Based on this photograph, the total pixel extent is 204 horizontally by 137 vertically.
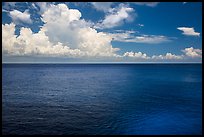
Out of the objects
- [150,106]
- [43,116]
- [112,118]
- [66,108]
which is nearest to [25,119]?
[43,116]

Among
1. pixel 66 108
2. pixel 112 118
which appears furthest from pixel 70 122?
pixel 66 108

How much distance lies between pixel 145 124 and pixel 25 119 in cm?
811

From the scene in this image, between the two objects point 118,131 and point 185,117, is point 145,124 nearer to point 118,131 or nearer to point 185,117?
point 118,131

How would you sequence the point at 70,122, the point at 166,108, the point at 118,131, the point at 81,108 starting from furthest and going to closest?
the point at 166,108 < the point at 81,108 < the point at 70,122 < the point at 118,131

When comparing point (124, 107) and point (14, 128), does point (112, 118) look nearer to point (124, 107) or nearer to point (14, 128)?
point (124, 107)

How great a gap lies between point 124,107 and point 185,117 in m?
5.13

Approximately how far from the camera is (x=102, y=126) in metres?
13.6

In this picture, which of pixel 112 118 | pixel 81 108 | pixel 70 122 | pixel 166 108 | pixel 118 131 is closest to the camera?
pixel 118 131

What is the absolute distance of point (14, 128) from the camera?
13070 mm

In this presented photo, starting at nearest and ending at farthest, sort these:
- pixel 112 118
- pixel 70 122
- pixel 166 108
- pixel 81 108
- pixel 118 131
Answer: pixel 118 131 → pixel 70 122 → pixel 112 118 → pixel 81 108 → pixel 166 108

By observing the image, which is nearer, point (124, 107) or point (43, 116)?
point (43, 116)

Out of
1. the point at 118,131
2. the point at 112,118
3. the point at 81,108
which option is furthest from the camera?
the point at 81,108

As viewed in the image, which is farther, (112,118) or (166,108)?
(166,108)

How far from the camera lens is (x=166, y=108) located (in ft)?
65.0
